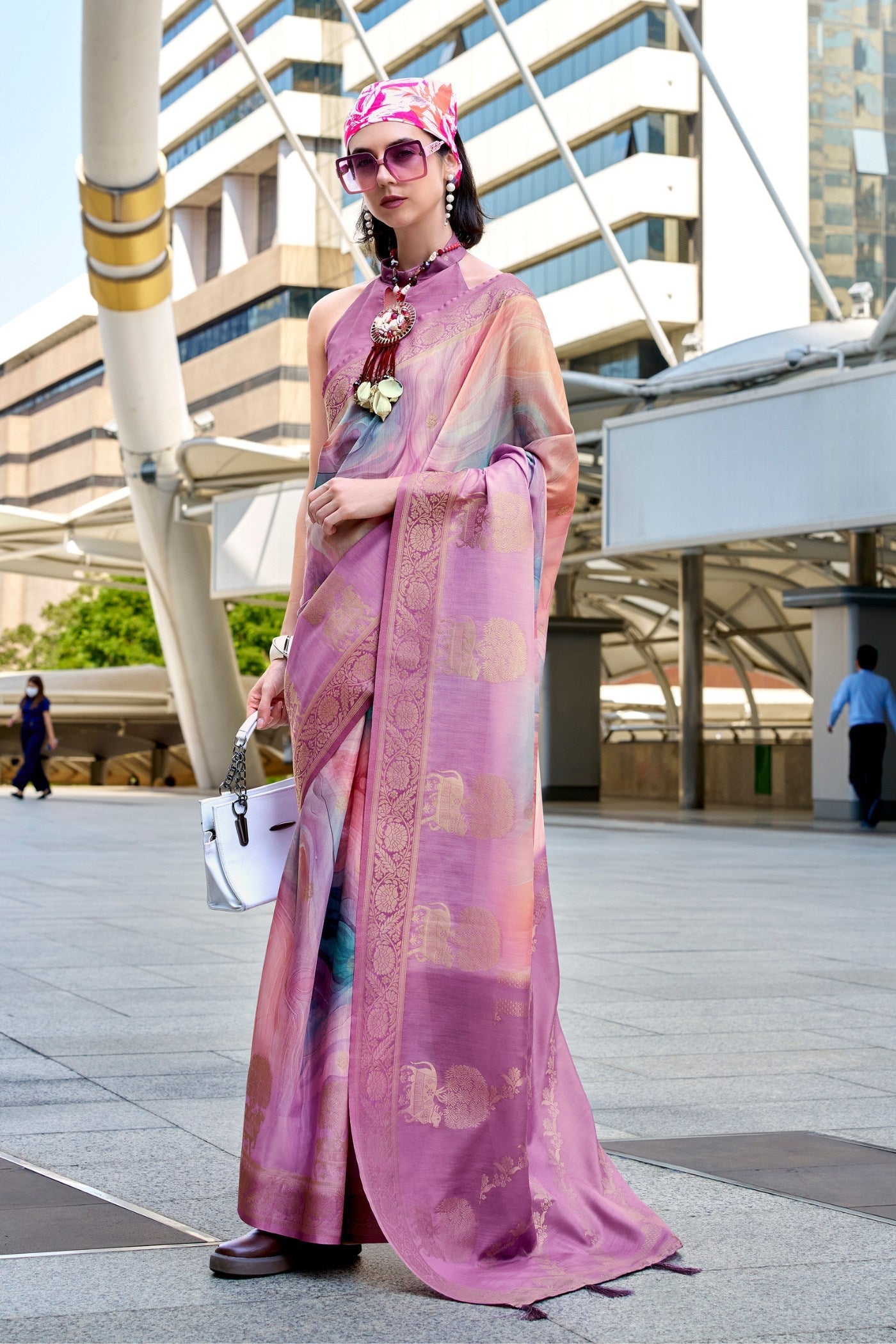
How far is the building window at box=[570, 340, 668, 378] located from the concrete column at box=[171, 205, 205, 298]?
31.1 m

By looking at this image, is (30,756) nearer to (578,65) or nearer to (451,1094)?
(451,1094)

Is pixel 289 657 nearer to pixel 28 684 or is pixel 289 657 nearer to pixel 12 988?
pixel 12 988

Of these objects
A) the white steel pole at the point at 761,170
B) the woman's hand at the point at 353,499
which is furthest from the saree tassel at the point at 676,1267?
the white steel pole at the point at 761,170

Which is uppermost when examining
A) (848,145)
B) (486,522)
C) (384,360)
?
(848,145)

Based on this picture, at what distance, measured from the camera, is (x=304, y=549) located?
316 centimetres

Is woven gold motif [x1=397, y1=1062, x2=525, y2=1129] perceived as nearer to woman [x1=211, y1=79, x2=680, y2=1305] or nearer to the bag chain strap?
woman [x1=211, y1=79, x2=680, y2=1305]

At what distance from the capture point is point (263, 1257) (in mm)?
2783

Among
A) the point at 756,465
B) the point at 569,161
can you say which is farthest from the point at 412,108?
the point at 569,161

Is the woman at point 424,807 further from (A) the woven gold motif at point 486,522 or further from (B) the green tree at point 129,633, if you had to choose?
(B) the green tree at point 129,633

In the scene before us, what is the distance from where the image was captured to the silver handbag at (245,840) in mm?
2955

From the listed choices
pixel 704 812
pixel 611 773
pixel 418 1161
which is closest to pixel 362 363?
pixel 418 1161

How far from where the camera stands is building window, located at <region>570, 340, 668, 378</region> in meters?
57.6

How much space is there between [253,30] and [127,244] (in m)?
59.0

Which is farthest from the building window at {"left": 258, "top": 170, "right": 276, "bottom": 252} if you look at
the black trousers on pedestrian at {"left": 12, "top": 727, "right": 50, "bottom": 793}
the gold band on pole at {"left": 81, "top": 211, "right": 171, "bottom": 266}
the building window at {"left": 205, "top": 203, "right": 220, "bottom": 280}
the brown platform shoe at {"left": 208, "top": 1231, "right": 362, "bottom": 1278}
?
the brown platform shoe at {"left": 208, "top": 1231, "right": 362, "bottom": 1278}
